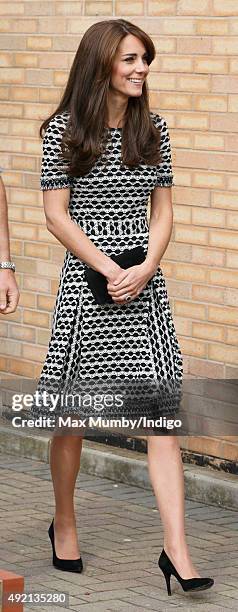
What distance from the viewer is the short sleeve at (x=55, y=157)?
619cm

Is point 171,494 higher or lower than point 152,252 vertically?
lower

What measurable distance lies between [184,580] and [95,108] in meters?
1.77

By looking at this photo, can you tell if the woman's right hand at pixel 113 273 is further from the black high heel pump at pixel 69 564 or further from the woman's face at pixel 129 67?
the black high heel pump at pixel 69 564

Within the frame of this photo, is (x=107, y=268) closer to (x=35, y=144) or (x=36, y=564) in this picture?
(x=36, y=564)

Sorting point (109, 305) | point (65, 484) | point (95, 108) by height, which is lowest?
point (65, 484)

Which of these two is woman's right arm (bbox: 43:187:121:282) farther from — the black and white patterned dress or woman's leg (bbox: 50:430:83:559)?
woman's leg (bbox: 50:430:83:559)

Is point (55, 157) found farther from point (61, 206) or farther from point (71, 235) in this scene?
point (71, 235)

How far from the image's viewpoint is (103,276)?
617 cm

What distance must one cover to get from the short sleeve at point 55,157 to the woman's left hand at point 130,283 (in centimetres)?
41

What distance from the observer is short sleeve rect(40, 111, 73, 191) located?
6188mm

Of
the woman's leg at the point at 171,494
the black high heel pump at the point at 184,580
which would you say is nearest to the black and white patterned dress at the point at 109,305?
the woman's leg at the point at 171,494

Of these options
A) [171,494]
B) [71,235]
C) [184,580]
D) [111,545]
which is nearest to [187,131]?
[71,235]

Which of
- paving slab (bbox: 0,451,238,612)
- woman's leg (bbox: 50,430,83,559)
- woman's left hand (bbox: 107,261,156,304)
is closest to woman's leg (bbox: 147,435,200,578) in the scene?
paving slab (bbox: 0,451,238,612)

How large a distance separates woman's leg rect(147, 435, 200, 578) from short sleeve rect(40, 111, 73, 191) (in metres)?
1.02
